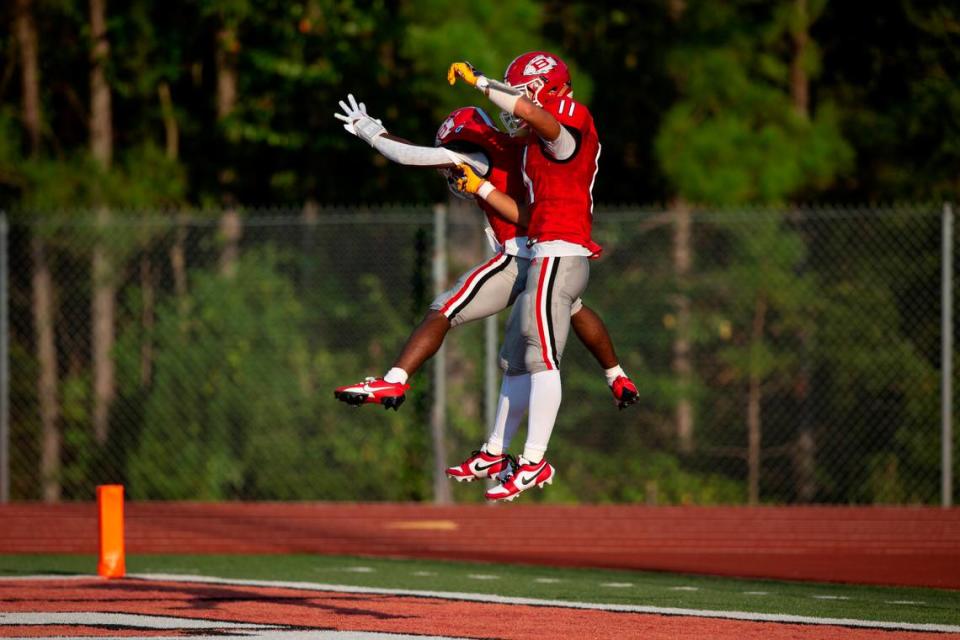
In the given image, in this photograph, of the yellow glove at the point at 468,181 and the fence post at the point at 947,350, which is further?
the fence post at the point at 947,350

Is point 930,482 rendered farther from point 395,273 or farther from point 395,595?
point 395,595

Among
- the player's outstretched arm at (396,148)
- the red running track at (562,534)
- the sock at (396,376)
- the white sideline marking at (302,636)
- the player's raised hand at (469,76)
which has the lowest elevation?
the red running track at (562,534)

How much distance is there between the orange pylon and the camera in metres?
11.5

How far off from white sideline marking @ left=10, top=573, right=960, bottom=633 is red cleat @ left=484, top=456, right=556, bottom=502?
61.9 inches

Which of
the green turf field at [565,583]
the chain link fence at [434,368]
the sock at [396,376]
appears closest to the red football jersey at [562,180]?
the sock at [396,376]

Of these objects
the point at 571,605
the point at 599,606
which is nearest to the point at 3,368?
the point at 571,605

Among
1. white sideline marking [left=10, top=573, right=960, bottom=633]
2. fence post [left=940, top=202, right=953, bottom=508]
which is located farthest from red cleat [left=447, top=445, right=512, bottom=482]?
fence post [left=940, top=202, right=953, bottom=508]

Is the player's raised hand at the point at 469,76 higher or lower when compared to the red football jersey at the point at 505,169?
higher

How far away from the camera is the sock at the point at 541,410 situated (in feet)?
27.5

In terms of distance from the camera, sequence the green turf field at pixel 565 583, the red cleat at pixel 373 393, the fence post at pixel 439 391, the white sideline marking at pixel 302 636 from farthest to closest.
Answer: the fence post at pixel 439 391
the green turf field at pixel 565 583
the white sideline marking at pixel 302 636
the red cleat at pixel 373 393

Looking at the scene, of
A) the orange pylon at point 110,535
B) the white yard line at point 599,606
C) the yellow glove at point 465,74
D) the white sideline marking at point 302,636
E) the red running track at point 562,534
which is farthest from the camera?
the red running track at point 562,534

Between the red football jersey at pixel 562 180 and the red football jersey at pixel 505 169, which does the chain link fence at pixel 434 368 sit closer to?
the red football jersey at pixel 505 169

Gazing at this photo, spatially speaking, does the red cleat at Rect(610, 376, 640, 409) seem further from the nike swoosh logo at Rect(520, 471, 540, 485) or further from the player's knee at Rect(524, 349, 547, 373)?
the nike swoosh logo at Rect(520, 471, 540, 485)

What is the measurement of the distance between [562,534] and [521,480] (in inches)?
287
